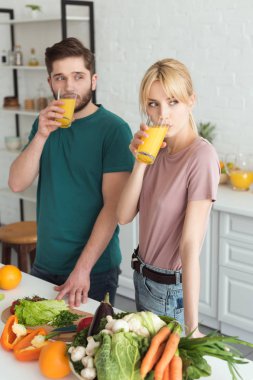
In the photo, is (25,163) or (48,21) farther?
(48,21)

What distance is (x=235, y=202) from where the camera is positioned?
11.1 feet

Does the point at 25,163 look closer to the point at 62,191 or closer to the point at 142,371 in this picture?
the point at 62,191

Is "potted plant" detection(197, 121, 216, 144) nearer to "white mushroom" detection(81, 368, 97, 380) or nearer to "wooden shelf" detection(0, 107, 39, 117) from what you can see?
"wooden shelf" detection(0, 107, 39, 117)

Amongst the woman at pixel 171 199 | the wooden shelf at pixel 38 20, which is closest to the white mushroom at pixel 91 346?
the woman at pixel 171 199

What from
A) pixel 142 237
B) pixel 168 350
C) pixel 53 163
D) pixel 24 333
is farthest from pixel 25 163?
pixel 168 350

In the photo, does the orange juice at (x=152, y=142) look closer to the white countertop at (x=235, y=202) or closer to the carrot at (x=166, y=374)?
the carrot at (x=166, y=374)

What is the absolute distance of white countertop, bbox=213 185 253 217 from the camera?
324 cm

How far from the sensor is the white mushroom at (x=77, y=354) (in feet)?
4.50

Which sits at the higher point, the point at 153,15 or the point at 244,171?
the point at 153,15

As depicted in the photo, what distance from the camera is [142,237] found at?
196cm

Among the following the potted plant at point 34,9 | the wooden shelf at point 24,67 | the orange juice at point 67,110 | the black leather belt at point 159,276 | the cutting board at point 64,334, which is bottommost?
the cutting board at point 64,334

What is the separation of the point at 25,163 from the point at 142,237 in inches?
22.3

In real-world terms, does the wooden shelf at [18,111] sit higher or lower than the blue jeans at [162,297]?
higher

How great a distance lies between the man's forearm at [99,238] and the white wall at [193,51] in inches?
74.0
